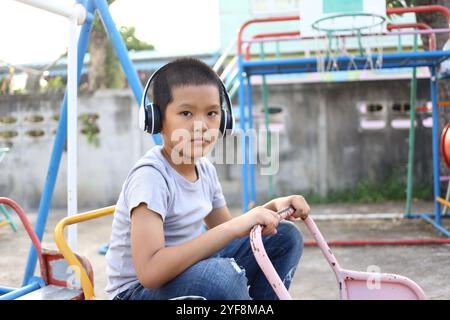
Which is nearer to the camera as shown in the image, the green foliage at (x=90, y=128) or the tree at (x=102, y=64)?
the green foliage at (x=90, y=128)

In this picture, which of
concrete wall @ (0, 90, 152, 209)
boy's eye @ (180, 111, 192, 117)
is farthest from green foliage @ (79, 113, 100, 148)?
boy's eye @ (180, 111, 192, 117)

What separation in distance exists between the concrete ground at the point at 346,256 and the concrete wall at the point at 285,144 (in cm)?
79

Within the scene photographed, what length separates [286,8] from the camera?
367 inches

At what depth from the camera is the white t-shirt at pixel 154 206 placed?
3.96 ft

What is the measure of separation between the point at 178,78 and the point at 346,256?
2.34 m

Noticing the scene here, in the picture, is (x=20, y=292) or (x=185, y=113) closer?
(x=185, y=113)

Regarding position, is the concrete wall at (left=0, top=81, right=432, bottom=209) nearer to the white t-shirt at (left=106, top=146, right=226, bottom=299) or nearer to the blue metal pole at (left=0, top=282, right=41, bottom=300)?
the blue metal pole at (left=0, top=282, right=41, bottom=300)

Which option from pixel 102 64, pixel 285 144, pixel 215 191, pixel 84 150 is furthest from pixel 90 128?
pixel 215 191

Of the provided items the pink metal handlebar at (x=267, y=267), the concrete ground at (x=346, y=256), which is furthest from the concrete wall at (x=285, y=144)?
the pink metal handlebar at (x=267, y=267)

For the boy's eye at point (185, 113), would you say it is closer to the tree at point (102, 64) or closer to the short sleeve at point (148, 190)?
the short sleeve at point (148, 190)

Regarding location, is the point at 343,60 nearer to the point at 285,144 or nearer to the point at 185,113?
the point at 285,144

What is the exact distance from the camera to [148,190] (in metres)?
1.19

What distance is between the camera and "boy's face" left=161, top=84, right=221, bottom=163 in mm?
1303
